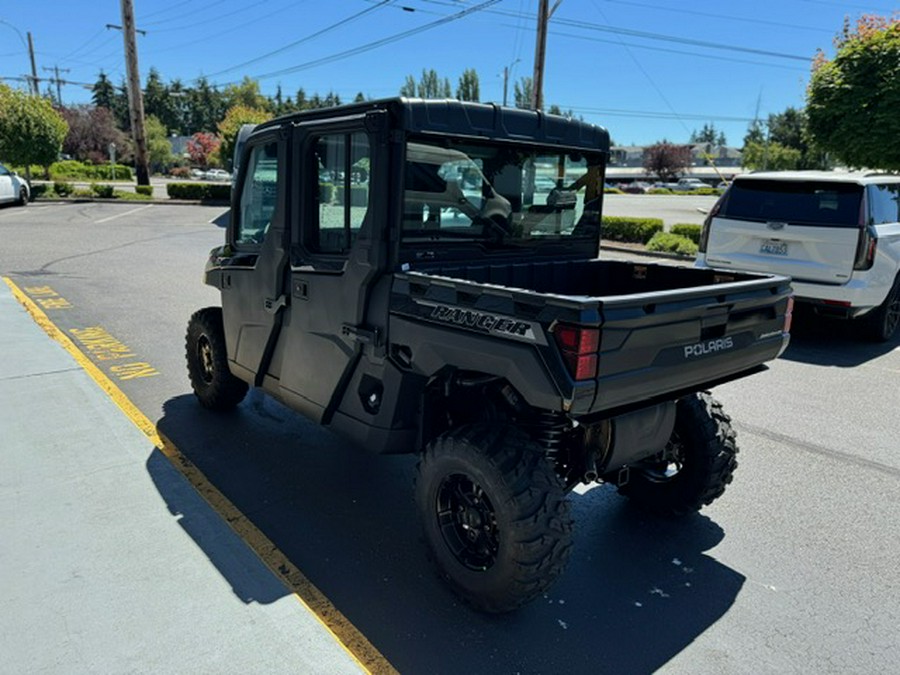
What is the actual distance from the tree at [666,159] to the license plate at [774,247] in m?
86.9

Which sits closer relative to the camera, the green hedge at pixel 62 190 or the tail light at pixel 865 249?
the tail light at pixel 865 249

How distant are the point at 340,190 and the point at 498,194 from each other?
35.1 inches

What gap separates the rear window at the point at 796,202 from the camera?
23.7 ft

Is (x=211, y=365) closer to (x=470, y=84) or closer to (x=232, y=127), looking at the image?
(x=232, y=127)

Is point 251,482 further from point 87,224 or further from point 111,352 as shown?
point 87,224

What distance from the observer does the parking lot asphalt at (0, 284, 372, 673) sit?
2613 millimetres

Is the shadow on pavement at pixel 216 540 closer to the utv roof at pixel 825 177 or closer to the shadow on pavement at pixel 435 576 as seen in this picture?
the shadow on pavement at pixel 435 576

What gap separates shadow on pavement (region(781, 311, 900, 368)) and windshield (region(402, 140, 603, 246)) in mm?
4381

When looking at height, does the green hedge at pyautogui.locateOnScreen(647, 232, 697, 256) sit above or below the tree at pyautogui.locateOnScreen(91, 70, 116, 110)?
below

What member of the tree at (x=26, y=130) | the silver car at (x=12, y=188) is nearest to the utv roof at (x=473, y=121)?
the silver car at (x=12, y=188)

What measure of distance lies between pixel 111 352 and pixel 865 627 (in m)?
6.81

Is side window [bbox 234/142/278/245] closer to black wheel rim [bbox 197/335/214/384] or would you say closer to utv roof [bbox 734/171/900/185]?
black wheel rim [bbox 197/335/214/384]

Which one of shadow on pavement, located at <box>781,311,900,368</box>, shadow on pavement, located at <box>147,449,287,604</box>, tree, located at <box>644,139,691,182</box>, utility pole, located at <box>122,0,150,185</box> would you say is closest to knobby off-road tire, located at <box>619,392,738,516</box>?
shadow on pavement, located at <box>147,449,287,604</box>

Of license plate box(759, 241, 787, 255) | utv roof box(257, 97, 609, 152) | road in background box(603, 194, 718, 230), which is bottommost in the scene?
road in background box(603, 194, 718, 230)
